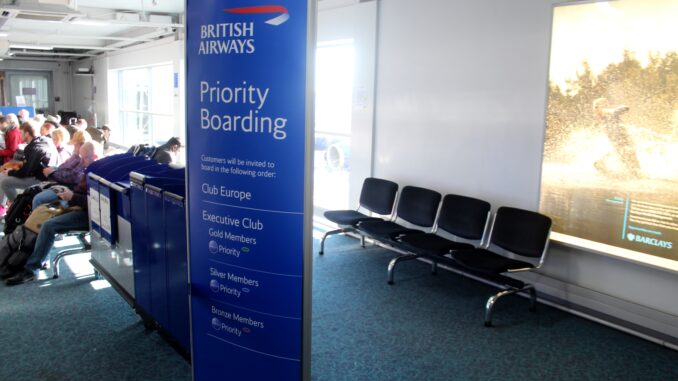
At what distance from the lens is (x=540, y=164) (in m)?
4.18

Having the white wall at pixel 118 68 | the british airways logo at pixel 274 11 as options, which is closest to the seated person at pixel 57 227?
the british airways logo at pixel 274 11

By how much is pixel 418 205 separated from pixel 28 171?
14.4ft

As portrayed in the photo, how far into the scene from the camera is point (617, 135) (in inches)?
145

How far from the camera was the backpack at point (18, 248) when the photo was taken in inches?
174

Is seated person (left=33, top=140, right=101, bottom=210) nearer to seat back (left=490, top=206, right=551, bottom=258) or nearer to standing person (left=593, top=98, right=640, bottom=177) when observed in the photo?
seat back (left=490, top=206, right=551, bottom=258)

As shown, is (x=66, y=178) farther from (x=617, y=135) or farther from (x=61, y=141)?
(x=617, y=135)

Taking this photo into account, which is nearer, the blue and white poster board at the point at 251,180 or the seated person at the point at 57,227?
the blue and white poster board at the point at 251,180

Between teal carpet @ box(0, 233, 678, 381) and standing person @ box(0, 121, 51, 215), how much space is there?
6.77 feet

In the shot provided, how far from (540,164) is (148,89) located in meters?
11.7

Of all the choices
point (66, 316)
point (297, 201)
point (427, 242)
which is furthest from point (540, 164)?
point (66, 316)

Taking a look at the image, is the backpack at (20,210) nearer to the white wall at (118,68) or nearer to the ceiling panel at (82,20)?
the ceiling panel at (82,20)

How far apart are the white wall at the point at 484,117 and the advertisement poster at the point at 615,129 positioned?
0.15 m

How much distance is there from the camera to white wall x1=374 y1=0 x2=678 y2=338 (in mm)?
3865

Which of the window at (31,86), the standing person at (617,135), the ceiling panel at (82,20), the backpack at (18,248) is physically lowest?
the backpack at (18,248)
